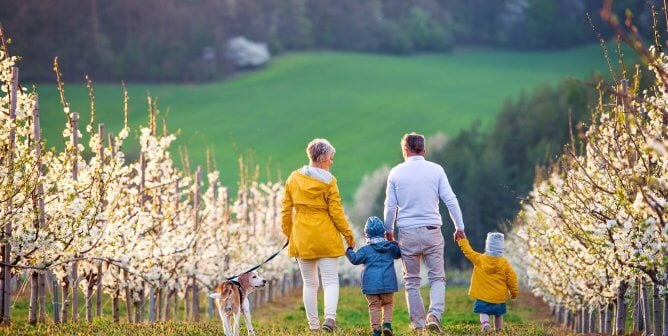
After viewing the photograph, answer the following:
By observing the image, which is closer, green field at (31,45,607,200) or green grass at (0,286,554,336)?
green grass at (0,286,554,336)

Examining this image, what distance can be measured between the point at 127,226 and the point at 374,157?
65.6 metres

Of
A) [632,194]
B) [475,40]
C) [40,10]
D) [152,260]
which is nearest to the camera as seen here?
[632,194]

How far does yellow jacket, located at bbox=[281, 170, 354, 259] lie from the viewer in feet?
37.8

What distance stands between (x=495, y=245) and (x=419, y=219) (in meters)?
1.56

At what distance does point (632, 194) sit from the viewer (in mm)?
11359

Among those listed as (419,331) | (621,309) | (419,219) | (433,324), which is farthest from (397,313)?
(419,219)

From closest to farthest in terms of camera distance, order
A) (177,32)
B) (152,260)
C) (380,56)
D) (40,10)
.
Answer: (152,260) < (40,10) < (177,32) < (380,56)

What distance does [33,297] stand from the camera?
1354 cm

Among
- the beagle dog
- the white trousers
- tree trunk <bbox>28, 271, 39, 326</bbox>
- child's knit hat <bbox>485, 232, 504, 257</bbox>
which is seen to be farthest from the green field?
the beagle dog

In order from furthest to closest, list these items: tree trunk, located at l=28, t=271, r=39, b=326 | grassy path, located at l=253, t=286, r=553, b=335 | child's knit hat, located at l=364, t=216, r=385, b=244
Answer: grassy path, located at l=253, t=286, r=553, b=335 → tree trunk, located at l=28, t=271, r=39, b=326 → child's knit hat, located at l=364, t=216, r=385, b=244

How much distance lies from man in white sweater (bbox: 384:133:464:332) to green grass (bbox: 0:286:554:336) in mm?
439

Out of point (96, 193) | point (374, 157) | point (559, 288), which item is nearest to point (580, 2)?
point (374, 157)

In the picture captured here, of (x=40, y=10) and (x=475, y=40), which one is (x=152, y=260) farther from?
(x=475, y=40)

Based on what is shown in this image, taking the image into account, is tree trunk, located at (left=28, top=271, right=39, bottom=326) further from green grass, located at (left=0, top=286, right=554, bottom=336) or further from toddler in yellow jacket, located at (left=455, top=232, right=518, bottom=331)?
toddler in yellow jacket, located at (left=455, top=232, right=518, bottom=331)
